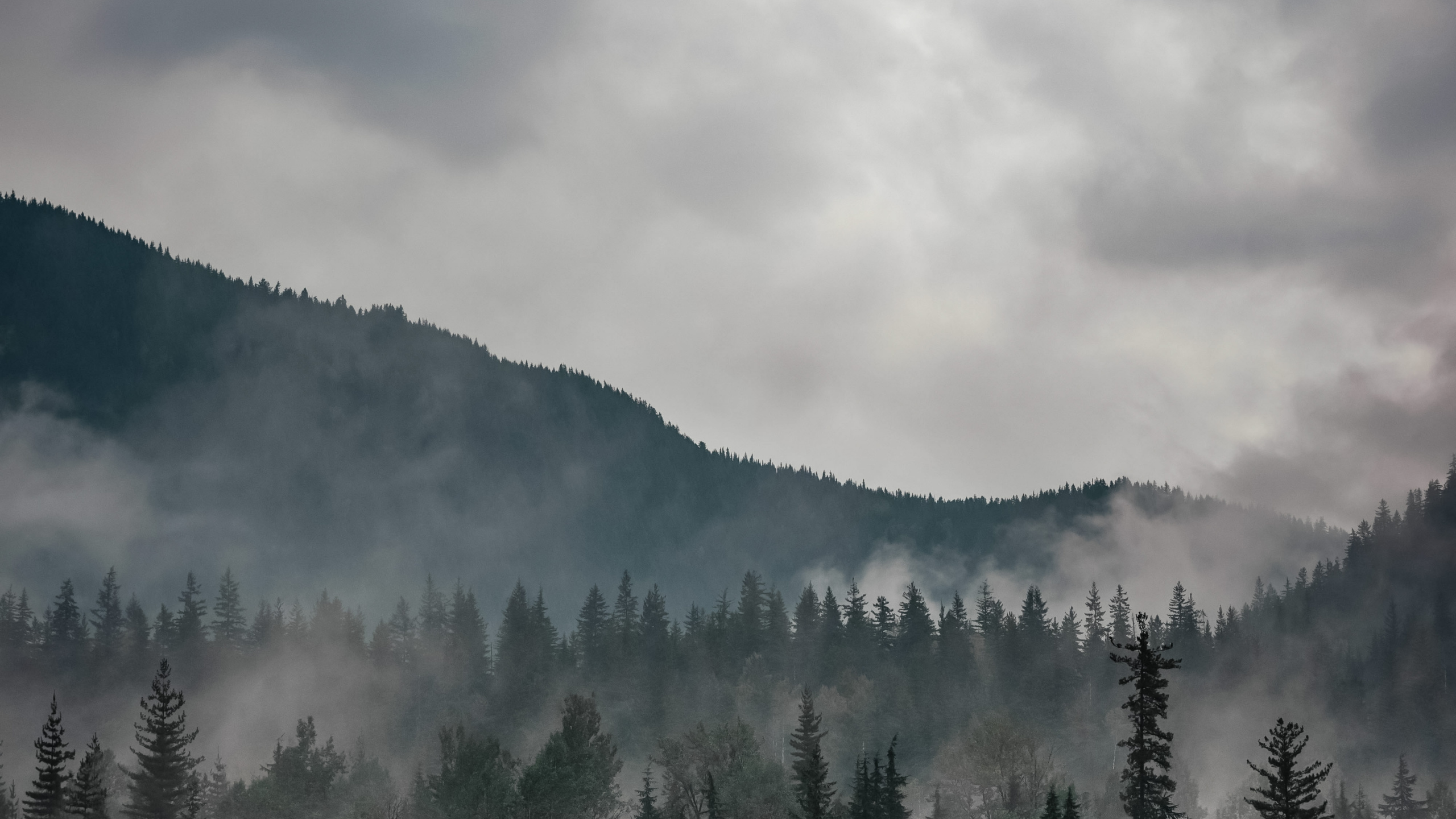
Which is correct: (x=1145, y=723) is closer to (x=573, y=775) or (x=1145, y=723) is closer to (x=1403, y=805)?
(x=573, y=775)

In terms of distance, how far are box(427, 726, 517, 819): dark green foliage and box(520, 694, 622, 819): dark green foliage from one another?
67.5 inches

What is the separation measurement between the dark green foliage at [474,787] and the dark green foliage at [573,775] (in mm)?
1713

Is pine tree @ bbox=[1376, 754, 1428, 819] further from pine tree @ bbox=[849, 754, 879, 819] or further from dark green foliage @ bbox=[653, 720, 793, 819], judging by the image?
pine tree @ bbox=[849, 754, 879, 819]

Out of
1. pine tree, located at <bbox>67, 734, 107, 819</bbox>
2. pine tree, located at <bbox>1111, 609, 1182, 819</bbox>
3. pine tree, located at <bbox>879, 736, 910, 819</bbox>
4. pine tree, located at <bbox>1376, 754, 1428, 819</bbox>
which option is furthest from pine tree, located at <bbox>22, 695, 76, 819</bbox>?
pine tree, located at <bbox>1376, 754, 1428, 819</bbox>

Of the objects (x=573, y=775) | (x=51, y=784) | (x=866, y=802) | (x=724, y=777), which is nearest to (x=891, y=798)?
(x=866, y=802)

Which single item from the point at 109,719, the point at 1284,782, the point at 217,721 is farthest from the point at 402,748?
the point at 1284,782

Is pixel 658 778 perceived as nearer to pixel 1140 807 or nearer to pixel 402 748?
pixel 402 748

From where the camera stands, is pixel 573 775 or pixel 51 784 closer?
pixel 51 784

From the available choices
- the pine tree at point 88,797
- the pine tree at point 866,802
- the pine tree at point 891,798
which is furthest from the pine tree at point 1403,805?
the pine tree at point 88,797

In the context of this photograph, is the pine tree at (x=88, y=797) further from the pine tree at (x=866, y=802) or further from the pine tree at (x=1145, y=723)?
the pine tree at (x=1145, y=723)

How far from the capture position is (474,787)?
320 feet

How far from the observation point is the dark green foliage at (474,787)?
97125 millimetres

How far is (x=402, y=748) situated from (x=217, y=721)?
93.3 feet

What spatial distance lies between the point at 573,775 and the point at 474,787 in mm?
7617
